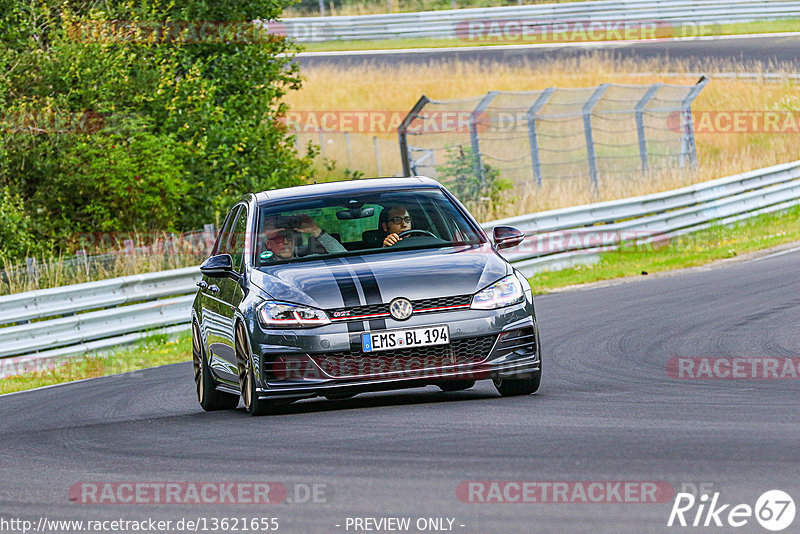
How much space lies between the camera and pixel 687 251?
21.1 m

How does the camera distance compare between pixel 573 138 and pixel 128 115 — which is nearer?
pixel 128 115

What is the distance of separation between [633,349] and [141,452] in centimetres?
508

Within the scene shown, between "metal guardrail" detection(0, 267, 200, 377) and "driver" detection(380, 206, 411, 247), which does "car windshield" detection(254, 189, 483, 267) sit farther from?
"metal guardrail" detection(0, 267, 200, 377)

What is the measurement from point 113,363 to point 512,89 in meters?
24.8

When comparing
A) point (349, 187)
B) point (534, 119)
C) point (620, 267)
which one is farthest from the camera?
point (534, 119)

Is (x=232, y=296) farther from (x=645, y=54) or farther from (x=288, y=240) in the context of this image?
(x=645, y=54)

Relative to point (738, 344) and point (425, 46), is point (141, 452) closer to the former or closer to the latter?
point (738, 344)

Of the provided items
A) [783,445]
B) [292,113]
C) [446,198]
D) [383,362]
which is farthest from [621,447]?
[292,113]

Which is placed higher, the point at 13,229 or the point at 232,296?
the point at 232,296

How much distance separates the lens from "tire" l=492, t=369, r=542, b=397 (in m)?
8.95

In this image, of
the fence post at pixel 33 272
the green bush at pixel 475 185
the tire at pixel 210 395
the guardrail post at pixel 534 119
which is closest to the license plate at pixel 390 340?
the tire at pixel 210 395

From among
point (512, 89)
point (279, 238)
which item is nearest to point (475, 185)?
point (279, 238)

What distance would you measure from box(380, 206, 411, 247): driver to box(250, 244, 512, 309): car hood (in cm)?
47

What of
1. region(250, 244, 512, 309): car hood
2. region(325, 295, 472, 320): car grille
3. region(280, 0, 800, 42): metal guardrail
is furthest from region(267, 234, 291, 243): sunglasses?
region(280, 0, 800, 42): metal guardrail
